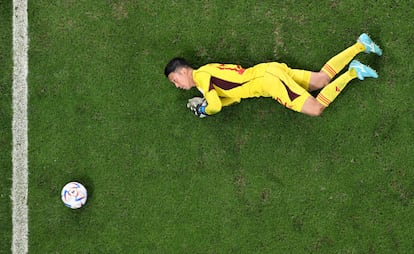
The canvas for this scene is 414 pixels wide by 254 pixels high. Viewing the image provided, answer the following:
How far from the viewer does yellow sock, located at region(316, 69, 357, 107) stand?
19.3 ft

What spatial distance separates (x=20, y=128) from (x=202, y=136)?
7.58 ft

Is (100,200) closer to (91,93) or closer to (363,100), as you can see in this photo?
(91,93)

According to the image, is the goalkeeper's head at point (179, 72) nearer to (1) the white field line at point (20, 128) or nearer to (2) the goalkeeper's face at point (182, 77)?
(2) the goalkeeper's face at point (182, 77)

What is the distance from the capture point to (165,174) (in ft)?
21.0

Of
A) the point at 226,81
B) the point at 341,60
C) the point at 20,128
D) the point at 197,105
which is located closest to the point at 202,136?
the point at 197,105

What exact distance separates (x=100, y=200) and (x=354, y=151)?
321 cm

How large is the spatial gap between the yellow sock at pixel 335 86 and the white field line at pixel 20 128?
3.71m

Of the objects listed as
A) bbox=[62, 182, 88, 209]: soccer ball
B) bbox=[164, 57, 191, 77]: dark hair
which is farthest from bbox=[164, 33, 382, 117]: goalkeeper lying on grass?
bbox=[62, 182, 88, 209]: soccer ball

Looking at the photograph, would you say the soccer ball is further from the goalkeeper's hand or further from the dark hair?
the dark hair

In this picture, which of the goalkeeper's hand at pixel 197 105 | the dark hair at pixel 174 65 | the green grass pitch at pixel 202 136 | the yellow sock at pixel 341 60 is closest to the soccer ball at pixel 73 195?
the green grass pitch at pixel 202 136

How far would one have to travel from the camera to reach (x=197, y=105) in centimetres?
621

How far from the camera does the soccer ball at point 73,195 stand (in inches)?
244

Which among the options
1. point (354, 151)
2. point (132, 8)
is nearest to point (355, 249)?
point (354, 151)

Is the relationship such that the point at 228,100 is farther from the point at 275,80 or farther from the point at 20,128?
the point at 20,128
